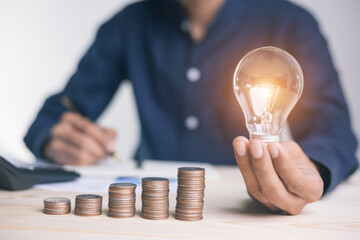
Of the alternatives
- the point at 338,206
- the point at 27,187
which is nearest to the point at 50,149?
the point at 27,187

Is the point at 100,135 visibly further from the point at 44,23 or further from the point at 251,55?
the point at 44,23

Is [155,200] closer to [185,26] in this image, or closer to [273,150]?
[273,150]

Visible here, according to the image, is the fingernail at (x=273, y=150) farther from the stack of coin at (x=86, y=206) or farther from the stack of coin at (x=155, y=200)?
the stack of coin at (x=86, y=206)

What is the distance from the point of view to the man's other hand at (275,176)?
0.62 meters

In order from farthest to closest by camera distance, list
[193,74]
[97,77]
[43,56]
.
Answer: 1. [43,56]
2. [97,77]
3. [193,74]

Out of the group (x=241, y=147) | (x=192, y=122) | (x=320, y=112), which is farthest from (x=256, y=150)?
(x=192, y=122)

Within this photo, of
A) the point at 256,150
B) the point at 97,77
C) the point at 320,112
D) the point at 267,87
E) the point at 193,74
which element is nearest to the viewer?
the point at 256,150

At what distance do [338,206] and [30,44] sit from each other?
3.19 metres

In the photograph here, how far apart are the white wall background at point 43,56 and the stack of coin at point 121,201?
2697 mm

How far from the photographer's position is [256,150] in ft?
1.99

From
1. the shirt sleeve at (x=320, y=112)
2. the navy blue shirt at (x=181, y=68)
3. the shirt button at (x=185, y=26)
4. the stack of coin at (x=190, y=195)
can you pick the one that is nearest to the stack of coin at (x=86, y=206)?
the stack of coin at (x=190, y=195)

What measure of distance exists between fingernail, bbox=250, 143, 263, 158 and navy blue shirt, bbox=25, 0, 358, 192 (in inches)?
35.8

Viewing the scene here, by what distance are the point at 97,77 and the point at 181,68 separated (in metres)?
0.38

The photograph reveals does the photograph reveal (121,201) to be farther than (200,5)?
No
